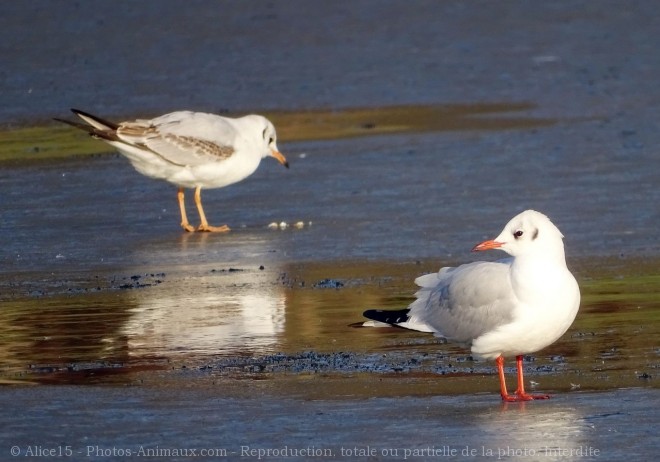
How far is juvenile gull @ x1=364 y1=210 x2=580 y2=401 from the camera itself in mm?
7164

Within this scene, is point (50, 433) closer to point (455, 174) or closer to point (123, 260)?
point (123, 260)

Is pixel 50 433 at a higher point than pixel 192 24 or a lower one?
lower

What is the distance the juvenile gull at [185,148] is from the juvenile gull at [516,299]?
218 inches

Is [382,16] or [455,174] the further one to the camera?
[382,16]

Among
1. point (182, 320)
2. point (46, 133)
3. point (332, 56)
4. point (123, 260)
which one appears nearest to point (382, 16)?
point (332, 56)

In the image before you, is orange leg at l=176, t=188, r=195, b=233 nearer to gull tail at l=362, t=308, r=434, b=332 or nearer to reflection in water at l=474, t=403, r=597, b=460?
gull tail at l=362, t=308, r=434, b=332

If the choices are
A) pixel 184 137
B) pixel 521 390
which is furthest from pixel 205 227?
pixel 521 390

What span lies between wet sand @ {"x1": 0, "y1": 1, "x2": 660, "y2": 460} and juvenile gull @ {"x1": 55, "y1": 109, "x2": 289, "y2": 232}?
303 millimetres

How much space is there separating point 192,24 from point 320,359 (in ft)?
50.6

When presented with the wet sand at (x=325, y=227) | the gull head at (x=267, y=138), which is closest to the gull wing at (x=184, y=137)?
the gull head at (x=267, y=138)

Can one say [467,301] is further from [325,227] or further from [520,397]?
[325,227]

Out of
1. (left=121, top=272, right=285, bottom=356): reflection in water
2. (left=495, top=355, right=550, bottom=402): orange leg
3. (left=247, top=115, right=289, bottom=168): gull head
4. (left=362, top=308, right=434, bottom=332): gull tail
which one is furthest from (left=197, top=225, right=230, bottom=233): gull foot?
(left=495, top=355, right=550, bottom=402): orange leg

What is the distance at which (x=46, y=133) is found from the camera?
1711 cm

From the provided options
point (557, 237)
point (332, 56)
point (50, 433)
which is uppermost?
point (332, 56)
